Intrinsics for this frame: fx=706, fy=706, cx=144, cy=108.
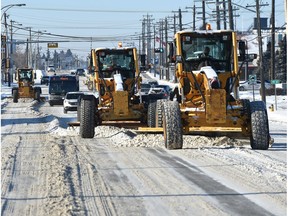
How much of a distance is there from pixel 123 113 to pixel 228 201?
12261mm

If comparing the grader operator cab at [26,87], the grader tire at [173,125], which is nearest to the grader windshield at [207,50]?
the grader tire at [173,125]

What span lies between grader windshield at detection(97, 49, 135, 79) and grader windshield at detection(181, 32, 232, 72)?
614cm

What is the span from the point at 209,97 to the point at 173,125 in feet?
3.49

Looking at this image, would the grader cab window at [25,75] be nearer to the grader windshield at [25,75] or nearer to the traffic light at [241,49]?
the grader windshield at [25,75]

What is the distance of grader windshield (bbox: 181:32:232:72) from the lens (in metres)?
18.1

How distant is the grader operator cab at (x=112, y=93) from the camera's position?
2075cm

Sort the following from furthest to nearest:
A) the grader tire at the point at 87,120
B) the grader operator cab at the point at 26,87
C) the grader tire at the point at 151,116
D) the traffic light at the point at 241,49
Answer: the grader operator cab at the point at 26,87 → the grader tire at the point at 151,116 → the grader tire at the point at 87,120 → the traffic light at the point at 241,49

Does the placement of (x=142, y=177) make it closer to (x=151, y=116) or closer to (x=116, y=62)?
(x=151, y=116)

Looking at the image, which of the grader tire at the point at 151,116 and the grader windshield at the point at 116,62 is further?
the grader windshield at the point at 116,62

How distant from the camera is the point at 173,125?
16.4 meters

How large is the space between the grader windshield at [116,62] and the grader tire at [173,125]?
24.7ft

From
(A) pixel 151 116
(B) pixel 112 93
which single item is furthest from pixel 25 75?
(A) pixel 151 116

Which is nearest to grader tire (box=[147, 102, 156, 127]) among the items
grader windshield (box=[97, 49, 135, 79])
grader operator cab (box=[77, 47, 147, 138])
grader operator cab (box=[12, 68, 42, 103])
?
grader operator cab (box=[77, 47, 147, 138])

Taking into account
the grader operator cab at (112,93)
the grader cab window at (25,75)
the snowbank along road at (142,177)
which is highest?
the grader cab window at (25,75)
